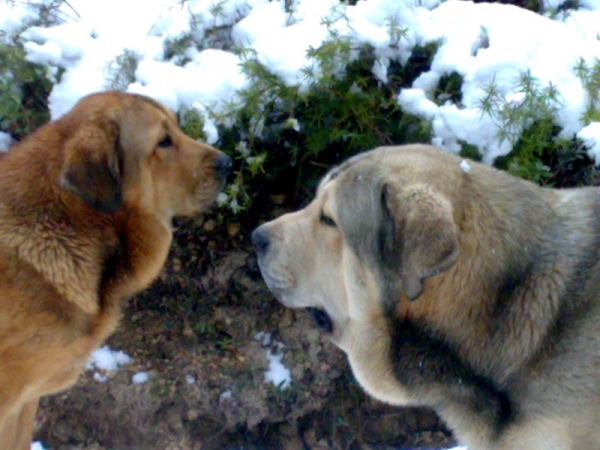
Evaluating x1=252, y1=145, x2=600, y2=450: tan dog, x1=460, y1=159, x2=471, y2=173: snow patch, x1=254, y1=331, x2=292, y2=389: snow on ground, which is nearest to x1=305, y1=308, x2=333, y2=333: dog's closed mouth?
x1=252, y1=145, x2=600, y2=450: tan dog

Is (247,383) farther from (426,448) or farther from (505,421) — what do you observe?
(505,421)

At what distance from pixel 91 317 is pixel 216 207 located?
1.41 m

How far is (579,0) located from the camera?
514 cm

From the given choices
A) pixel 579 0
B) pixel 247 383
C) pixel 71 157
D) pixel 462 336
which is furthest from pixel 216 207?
pixel 579 0

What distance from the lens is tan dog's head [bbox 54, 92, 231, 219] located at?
3.32 m

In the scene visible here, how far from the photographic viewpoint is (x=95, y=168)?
3.33 meters

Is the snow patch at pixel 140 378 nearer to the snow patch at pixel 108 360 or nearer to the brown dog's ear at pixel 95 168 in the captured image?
the snow patch at pixel 108 360

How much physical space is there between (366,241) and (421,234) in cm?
35

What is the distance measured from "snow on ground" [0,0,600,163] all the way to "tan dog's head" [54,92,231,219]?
55cm

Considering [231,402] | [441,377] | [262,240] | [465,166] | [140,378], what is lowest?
[231,402]

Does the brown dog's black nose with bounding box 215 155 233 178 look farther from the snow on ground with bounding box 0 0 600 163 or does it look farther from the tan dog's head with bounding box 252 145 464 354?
the tan dog's head with bounding box 252 145 464 354

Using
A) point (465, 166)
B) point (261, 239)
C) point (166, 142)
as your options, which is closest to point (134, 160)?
point (166, 142)

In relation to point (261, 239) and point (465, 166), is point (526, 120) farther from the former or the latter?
point (261, 239)

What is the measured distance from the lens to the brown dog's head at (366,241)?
2.49 meters
